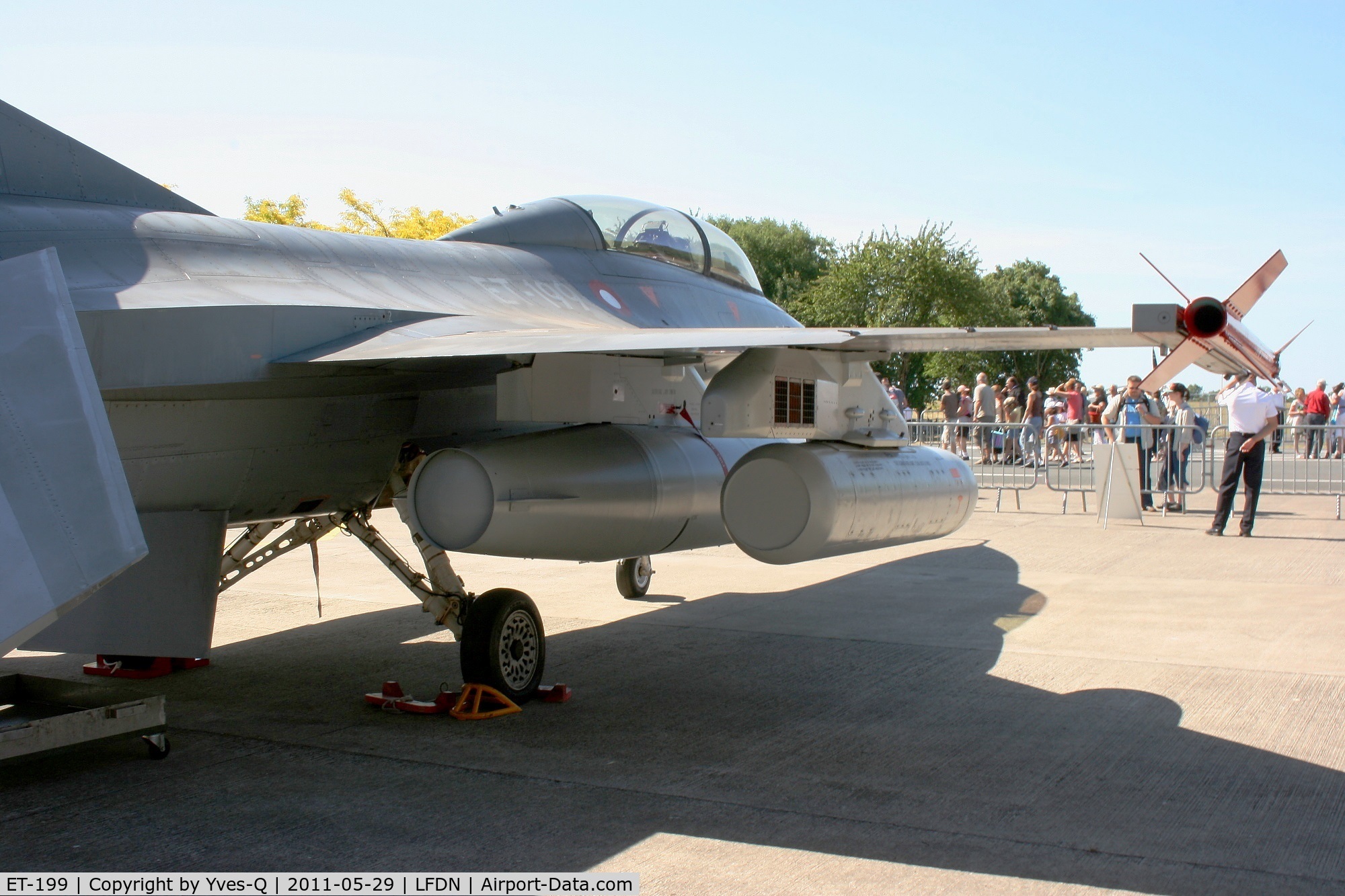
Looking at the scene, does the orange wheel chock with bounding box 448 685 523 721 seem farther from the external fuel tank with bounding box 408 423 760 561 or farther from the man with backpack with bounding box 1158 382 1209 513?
the man with backpack with bounding box 1158 382 1209 513

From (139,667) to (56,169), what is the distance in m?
3.53

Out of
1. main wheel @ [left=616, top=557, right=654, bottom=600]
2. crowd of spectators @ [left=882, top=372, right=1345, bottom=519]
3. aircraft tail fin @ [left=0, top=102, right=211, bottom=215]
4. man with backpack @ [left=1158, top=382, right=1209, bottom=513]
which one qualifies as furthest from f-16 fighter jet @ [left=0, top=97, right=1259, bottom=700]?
man with backpack @ [left=1158, top=382, right=1209, bottom=513]

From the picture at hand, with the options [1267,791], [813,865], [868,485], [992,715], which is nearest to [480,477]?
[868,485]

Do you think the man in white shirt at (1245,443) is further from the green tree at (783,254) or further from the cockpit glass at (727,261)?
the green tree at (783,254)

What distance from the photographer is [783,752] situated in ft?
18.6

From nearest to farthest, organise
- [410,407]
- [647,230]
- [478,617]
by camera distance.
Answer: [478,617] < [410,407] < [647,230]

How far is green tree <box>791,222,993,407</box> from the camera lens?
47.8 m

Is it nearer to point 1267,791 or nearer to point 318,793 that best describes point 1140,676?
point 1267,791

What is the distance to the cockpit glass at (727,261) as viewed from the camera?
31.3ft

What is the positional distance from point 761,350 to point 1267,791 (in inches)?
128

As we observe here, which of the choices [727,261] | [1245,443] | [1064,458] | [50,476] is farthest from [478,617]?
[1064,458]

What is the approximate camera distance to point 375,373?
248 inches

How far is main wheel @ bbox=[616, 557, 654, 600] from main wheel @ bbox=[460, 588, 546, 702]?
130 inches
